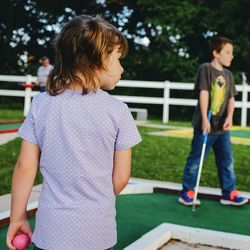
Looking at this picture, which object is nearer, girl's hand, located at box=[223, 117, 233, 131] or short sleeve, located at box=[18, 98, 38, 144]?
short sleeve, located at box=[18, 98, 38, 144]

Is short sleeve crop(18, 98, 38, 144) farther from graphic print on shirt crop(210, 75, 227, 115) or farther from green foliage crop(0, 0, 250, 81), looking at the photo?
green foliage crop(0, 0, 250, 81)

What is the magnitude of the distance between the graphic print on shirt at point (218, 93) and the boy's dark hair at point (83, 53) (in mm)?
3077

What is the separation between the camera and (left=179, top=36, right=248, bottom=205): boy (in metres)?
4.84

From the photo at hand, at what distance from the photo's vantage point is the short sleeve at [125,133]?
1.90 meters

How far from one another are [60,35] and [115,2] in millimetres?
24507

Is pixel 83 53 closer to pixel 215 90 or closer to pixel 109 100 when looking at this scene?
pixel 109 100

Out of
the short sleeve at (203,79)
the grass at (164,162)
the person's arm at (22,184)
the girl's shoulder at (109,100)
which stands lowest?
the grass at (164,162)

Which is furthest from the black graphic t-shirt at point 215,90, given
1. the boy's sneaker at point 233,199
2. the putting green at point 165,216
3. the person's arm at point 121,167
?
the person's arm at point 121,167

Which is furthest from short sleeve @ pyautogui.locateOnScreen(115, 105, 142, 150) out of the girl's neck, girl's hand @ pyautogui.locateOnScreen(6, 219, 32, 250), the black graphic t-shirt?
the girl's neck

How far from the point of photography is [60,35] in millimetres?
1924

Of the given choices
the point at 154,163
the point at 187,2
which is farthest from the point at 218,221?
the point at 187,2

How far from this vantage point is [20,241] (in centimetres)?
192

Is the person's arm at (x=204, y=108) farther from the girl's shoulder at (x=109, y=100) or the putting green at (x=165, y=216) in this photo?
the girl's shoulder at (x=109, y=100)

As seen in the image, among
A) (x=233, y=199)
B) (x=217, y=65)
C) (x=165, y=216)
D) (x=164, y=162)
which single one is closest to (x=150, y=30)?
(x=164, y=162)
